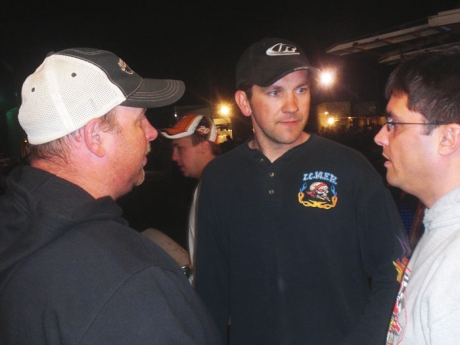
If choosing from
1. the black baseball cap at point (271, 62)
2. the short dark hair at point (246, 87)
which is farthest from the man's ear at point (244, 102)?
the black baseball cap at point (271, 62)

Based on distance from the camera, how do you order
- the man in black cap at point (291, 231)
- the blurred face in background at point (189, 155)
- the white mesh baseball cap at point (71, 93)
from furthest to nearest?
the blurred face in background at point (189, 155)
the man in black cap at point (291, 231)
the white mesh baseball cap at point (71, 93)

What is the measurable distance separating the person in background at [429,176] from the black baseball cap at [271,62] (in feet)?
2.44

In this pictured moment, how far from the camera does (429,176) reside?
149 centimetres

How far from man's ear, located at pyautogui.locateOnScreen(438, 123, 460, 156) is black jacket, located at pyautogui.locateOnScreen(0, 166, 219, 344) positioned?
1164 mm

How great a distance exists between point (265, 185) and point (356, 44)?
4067 millimetres

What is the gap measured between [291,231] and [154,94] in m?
1.10

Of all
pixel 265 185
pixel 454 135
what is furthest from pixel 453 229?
pixel 265 185

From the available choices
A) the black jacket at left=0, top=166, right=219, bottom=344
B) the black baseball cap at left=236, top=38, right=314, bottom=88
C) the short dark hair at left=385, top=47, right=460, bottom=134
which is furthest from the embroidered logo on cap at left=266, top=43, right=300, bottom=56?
the black jacket at left=0, top=166, right=219, bottom=344

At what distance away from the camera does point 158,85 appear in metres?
1.78

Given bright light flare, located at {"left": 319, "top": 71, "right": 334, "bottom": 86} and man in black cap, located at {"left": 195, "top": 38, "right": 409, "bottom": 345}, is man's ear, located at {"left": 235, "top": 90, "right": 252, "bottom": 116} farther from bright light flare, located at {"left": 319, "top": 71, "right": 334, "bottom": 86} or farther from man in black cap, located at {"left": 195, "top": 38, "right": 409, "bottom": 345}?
bright light flare, located at {"left": 319, "top": 71, "right": 334, "bottom": 86}

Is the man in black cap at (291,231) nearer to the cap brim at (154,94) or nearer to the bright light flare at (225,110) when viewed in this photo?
the cap brim at (154,94)

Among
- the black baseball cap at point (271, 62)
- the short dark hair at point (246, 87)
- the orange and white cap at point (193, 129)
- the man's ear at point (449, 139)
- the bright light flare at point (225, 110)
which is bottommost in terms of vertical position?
the bright light flare at point (225, 110)

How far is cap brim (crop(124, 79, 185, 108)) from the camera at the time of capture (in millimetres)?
1559

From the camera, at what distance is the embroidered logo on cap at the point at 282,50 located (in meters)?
2.36
